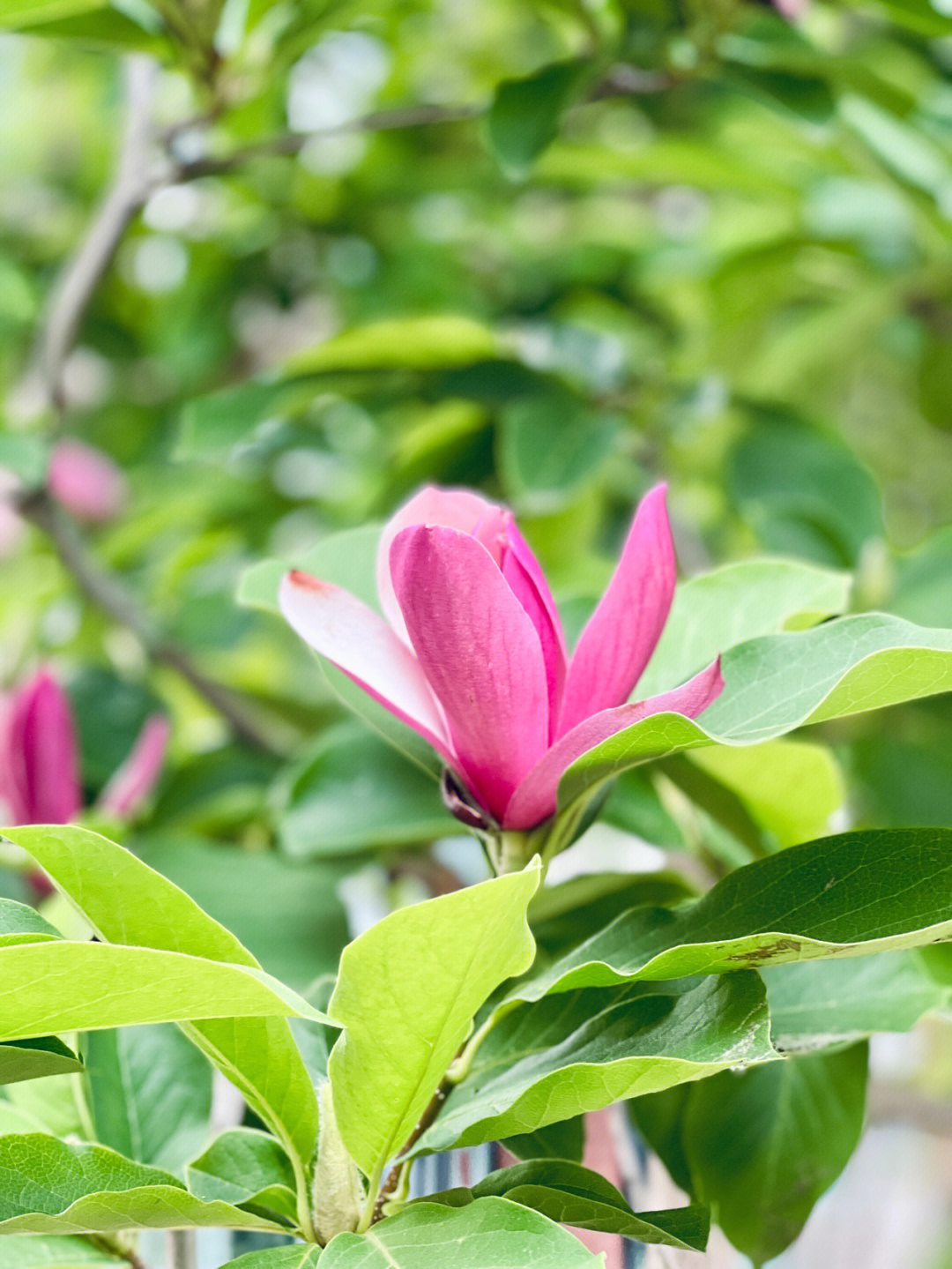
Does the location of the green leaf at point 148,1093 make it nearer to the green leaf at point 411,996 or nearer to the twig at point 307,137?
the green leaf at point 411,996

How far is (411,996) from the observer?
0.96ft

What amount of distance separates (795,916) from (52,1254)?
0.23 metres

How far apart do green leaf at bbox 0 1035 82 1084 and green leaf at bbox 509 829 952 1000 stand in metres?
0.12

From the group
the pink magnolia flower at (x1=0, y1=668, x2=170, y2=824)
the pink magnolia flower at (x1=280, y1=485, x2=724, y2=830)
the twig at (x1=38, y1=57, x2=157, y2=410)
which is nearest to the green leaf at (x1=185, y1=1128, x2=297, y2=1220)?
the pink magnolia flower at (x1=280, y1=485, x2=724, y2=830)

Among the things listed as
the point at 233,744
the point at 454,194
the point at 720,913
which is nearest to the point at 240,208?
the point at 454,194

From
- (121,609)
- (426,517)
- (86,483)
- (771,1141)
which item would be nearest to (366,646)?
(426,517)

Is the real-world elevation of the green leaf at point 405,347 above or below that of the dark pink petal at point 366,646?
below

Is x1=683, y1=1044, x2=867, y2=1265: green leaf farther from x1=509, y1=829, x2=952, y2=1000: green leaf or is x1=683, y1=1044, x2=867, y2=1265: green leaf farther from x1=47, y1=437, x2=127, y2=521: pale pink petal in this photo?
x1=47, y1=437, x2=127, y2=521: pale pink petal

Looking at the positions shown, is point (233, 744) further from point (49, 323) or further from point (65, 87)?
point (65, 87)

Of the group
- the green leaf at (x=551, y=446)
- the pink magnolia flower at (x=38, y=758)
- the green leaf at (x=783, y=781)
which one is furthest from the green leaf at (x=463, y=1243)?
the green leaf at (x=551, y=446)

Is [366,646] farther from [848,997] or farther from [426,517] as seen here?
[848,997]

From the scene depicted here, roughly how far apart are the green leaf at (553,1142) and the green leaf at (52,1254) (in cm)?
13

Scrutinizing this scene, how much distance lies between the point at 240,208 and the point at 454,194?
0.20 metres

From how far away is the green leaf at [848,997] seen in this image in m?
0.39
